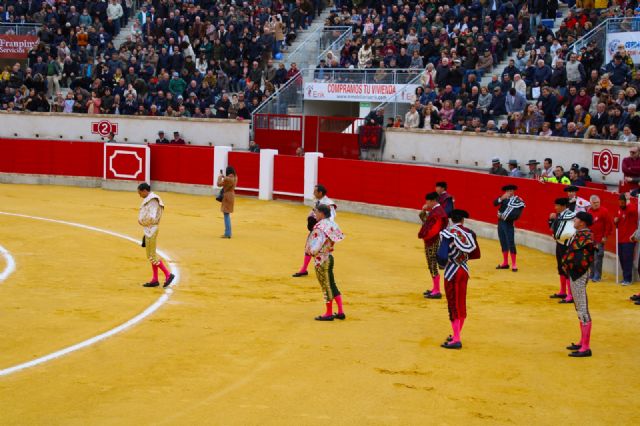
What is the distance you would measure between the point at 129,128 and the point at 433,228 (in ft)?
69.6

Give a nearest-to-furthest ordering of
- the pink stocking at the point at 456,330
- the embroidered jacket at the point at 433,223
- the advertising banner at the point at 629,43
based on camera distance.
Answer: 1. the pink stocking at the point at 456,330
2. the embroidered jacket at the point at 433,223
3. the advertising banner at the point at 629,43

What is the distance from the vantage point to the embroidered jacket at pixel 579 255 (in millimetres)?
12375

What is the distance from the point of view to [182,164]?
32.4m

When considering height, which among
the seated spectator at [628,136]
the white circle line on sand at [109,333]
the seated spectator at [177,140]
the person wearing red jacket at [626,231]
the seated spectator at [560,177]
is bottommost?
the white circle line on sand at [109,333]

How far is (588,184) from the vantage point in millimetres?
23125

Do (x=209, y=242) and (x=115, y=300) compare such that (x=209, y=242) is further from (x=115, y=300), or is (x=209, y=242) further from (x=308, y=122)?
(x=308, y=122)

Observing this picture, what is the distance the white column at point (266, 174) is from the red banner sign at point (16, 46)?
1400 cm

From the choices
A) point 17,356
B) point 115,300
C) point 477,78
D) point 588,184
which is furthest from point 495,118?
point 17,356

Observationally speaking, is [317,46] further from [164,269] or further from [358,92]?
[164,269]

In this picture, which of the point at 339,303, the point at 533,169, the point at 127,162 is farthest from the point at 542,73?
the point at 339,303

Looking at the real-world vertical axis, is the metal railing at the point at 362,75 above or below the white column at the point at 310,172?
above

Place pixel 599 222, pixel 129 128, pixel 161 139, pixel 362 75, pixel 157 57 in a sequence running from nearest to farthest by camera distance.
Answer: pixel 599 222 → pixel 362 75 → pixel 161 139 → pixel 129 128 → pixel 157 57

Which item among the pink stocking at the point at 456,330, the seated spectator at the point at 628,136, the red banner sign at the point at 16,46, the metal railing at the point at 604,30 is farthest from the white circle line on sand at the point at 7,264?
the red banner sign at the point at 16,46

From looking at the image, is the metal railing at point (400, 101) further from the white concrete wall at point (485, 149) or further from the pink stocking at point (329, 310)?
the pink stocking at point (329, 310)
